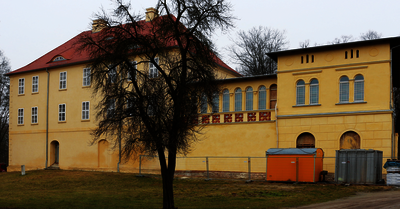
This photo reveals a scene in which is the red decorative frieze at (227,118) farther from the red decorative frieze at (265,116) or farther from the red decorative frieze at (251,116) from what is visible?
the red decorative frieze at (265,116)

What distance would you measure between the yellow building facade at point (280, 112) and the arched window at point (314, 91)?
2.4 inches

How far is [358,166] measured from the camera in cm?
2266

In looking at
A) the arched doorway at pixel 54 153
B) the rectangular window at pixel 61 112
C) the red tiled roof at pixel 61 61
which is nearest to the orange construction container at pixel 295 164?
the red tiled roof at pixel 61 61

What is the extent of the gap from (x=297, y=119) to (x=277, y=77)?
122 inches

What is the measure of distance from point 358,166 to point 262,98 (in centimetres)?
904

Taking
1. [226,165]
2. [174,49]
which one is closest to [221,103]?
[226,165]

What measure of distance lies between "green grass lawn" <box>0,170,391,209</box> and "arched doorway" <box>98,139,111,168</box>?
5516 mm

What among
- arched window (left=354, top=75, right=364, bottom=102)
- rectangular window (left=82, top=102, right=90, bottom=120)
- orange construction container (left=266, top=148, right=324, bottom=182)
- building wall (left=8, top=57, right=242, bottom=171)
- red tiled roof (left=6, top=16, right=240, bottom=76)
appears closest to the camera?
orange construction container (left=266, top=148, right=324, bottom=182)

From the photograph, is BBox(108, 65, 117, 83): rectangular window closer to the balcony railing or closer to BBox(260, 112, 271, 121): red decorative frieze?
the balcony railing

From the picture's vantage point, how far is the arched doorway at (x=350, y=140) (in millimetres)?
25556

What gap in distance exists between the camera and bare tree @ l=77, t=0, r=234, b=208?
14898 mm

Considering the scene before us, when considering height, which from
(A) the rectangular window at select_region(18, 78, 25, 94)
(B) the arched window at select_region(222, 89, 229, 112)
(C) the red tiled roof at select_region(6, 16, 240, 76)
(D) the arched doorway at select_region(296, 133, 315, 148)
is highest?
(C) the red tiled roof at select_region(6, 16, 240, 76)

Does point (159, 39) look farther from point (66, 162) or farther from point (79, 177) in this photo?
point (66, 162)

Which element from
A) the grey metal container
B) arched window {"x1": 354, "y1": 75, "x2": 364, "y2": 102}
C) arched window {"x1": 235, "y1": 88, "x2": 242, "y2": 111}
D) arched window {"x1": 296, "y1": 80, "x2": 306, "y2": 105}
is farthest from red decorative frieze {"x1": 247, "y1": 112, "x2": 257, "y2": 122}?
the grey metal container
